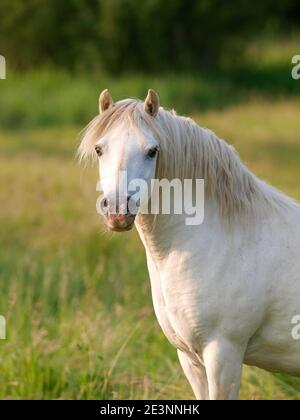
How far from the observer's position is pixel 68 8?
2141 cm

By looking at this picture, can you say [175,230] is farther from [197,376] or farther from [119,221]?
[197,376]

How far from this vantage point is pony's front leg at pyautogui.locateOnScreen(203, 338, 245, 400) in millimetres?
3232

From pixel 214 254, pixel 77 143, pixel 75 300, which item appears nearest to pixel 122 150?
pixel 214 254

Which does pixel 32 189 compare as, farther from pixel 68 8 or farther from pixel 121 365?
pixel 68 8

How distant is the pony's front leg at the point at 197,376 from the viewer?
11.4ft

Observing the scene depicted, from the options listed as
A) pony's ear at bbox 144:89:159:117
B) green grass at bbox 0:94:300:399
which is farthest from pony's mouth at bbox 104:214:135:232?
green grass at bbox 0:94:300:399

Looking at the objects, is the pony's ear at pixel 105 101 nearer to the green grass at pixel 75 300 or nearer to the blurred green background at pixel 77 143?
the blurred green background at pixel 77 143

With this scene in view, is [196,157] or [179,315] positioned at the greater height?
[196,157]

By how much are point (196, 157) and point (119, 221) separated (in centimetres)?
51

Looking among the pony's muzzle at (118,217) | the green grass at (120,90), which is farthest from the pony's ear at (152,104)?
the green grass at (120,90)

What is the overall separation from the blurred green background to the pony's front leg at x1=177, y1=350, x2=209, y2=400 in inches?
27.1

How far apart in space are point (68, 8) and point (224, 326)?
62.6 feet

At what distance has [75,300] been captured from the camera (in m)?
5.94
